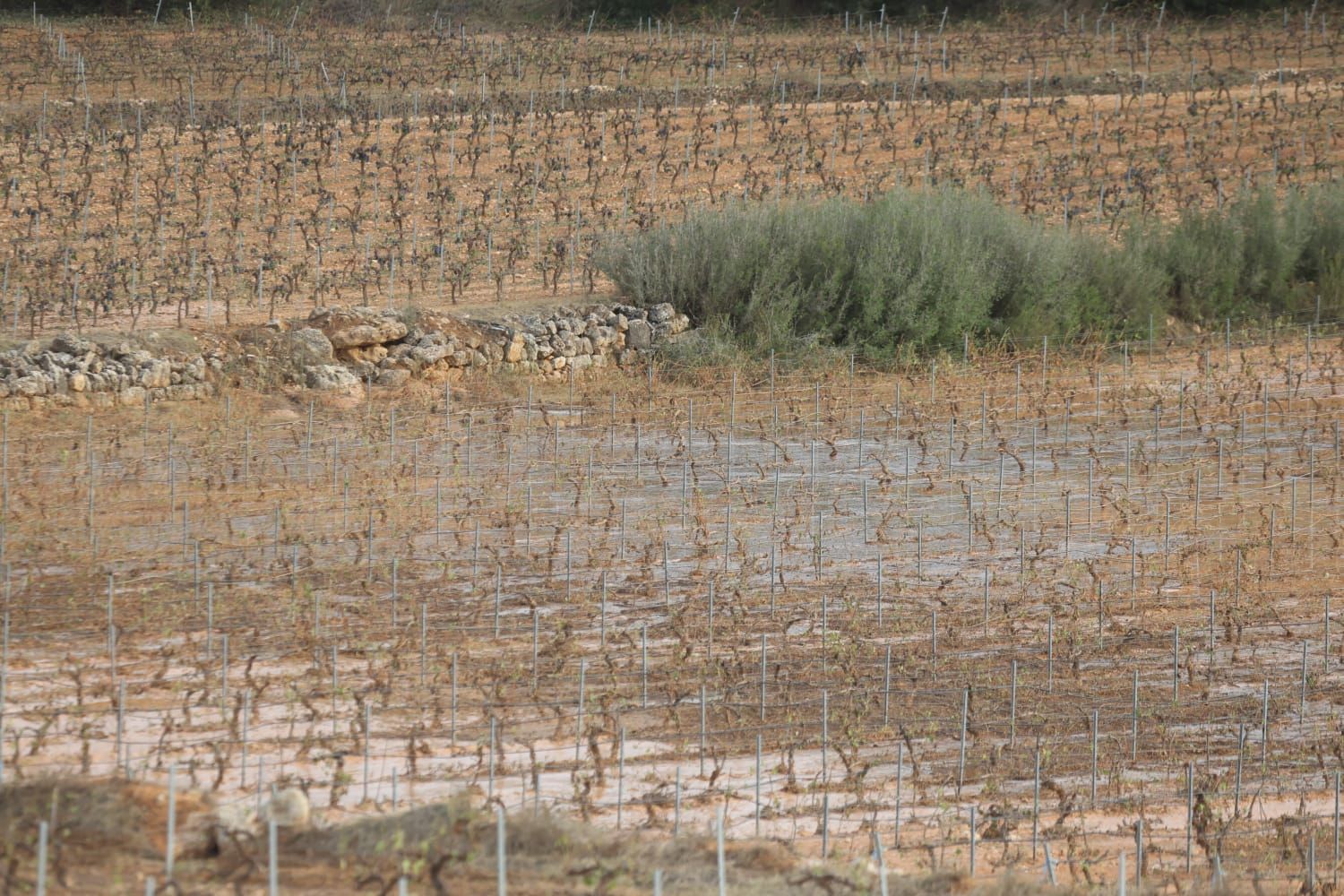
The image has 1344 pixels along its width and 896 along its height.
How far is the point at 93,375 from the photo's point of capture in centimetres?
1352

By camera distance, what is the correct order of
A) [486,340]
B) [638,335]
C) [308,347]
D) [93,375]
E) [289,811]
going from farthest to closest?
[638,335] < [486,340] < [308,347] < [93,375] < [289,811]

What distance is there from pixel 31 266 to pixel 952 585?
10284mm

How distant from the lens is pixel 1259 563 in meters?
10.4

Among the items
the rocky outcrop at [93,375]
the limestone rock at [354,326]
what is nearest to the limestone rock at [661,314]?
the limestone rock at [354,326]

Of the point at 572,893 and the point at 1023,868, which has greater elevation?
the point at 572,893

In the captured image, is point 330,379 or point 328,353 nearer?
point 330,379

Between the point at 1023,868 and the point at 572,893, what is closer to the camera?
the point at 572,893

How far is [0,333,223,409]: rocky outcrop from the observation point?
13281 mm

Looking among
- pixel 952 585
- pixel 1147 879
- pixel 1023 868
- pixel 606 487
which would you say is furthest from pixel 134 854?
pixel 606 487

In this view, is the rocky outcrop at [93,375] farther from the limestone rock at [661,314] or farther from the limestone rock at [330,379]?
the limestone rock at [661,314]

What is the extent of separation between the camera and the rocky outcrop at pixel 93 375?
43.6 feet

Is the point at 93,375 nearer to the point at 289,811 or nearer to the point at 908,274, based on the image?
the point at 908,274

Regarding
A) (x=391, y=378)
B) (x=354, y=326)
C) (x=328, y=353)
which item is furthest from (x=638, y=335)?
(x=328, y=353)

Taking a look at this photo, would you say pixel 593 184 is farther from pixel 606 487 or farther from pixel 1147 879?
pixel 1147 879
